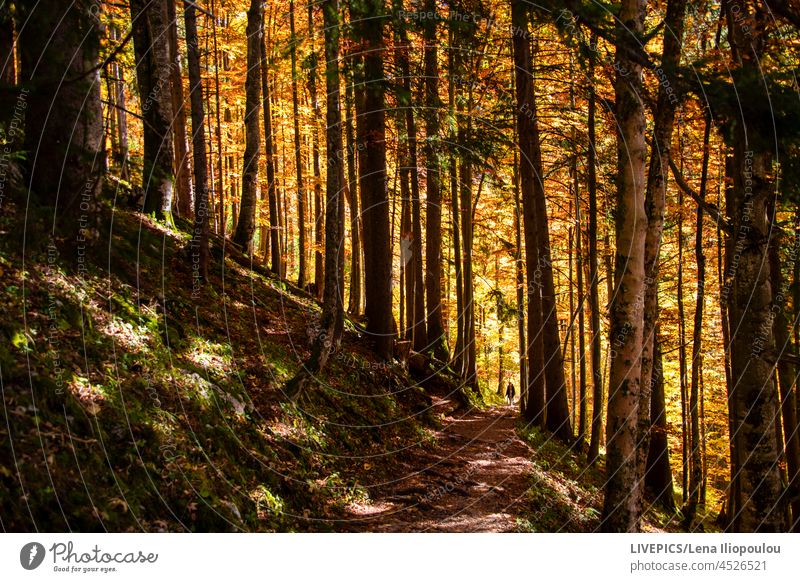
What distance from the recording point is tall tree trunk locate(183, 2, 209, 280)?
11.5 meters

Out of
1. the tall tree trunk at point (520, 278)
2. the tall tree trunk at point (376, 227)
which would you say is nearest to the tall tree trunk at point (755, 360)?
the tall tree trunk at point (376, 227)

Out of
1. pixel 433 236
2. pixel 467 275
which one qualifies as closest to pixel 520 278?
pixel 467 275

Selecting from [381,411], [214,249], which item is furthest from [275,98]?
[381,411]

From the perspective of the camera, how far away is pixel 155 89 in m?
11.8

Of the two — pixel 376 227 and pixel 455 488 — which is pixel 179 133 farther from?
pixel 455 488

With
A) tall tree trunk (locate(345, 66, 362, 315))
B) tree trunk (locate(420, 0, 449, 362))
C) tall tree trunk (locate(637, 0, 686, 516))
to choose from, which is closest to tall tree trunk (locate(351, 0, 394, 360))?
tree trunk (locate(420, 0, 449, 362))

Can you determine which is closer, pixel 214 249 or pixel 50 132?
pixel 50 132

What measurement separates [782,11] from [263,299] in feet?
39.4

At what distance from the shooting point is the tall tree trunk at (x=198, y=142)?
1150 centimetres

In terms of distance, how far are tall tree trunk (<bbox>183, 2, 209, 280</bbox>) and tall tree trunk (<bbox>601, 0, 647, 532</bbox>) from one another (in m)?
7.31

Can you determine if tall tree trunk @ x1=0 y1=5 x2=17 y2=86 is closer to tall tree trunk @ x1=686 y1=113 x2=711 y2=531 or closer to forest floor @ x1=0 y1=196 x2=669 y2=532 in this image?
Result: forest floor @ x1=0 y1=196 x2=669 y2=532

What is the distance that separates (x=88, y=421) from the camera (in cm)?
652

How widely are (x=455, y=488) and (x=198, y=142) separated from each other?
831 cm

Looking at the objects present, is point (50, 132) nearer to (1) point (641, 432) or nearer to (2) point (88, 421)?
(2) point (88, 421)
